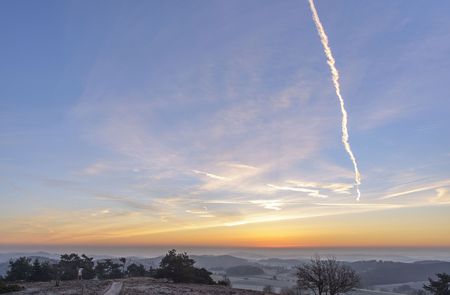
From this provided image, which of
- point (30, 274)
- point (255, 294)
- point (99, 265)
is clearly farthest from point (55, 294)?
point (99, 265)

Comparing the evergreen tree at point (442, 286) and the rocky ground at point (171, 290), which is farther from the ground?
the rocky ground at point (171, 290)

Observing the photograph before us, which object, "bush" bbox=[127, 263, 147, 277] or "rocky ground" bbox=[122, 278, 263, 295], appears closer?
"rocky ground" bbox=[122, 278, 263, 295]

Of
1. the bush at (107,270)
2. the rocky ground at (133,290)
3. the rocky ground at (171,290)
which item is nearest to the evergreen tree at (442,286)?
the rocky ground at (133,290)

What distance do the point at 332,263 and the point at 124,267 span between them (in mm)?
71175

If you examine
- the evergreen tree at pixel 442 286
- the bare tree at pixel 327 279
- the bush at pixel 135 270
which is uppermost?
the bare tree at pixel 327 279

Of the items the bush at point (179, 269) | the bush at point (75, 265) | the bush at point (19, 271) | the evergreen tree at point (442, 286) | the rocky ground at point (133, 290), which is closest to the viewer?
the rocky ground at point (133, 290)

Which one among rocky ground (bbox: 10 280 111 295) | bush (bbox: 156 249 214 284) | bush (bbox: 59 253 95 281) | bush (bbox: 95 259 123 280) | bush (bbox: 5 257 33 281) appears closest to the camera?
rocky ground (bbox: 10 280 111 295)

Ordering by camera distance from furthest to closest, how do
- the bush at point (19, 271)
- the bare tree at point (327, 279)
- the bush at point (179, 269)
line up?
the bush at point (19, 271), the bush at point (179, 269), the bare tree at point (327, 279)

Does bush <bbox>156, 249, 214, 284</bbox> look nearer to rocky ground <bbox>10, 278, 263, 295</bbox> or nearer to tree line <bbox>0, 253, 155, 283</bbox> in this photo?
rocky ground <bbox>10, 278, 263, 295</bbox>

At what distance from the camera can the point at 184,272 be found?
66125mm

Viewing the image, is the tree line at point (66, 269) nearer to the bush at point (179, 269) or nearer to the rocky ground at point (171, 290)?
the bush at point (179, 269)

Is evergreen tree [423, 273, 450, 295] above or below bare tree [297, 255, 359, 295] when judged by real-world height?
below

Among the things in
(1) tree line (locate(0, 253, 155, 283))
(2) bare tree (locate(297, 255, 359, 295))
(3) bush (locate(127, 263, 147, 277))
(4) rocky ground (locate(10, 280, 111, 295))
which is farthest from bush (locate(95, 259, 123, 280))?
(2) bare tree (locate(297, 255, 359, 295))

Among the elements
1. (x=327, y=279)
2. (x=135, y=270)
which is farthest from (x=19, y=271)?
(x=327, y=279)
